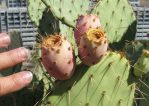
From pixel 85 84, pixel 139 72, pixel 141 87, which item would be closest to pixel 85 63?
pixel 85 84

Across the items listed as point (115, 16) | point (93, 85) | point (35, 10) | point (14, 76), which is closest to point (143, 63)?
point (93, 85)

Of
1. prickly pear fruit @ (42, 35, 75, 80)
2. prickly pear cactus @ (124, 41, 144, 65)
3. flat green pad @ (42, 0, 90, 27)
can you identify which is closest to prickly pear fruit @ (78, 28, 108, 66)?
prickly pear fruit @ (42, 35, 75, 80)

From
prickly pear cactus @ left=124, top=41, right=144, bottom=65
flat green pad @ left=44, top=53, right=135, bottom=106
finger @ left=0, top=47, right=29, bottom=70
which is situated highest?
finger @ left=0, top=47, right=29, bottom=70

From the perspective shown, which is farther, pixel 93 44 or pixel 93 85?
pixel 93 85

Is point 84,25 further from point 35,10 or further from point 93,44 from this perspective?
point 35,10

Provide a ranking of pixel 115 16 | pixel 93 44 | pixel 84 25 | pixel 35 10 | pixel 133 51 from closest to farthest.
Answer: pixel 93 44 → pixel 84 25 → pixel 133 51 → pixel 115 16 → pixel 35 10

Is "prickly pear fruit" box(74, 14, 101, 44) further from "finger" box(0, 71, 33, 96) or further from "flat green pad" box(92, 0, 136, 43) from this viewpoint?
"flat green pad" box(92, 0, 136, 43)

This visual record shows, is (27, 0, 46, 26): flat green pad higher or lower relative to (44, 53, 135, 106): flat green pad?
higher
